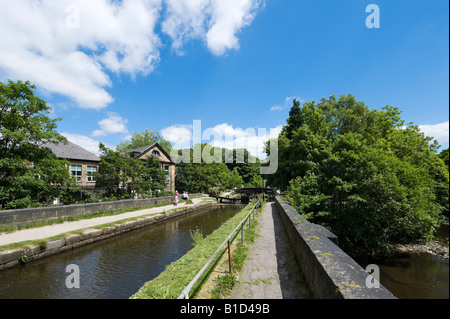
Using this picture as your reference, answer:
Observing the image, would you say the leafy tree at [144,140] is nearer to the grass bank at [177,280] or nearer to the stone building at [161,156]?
the stone building at [161,156]

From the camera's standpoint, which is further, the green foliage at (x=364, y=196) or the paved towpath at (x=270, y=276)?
the green foliage at (x=364, y=196)

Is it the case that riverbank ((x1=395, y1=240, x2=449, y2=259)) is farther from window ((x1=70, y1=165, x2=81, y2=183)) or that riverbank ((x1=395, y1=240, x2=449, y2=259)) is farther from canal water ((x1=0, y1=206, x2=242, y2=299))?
window ((x1=70, y1=165, x2=81, y2=183))

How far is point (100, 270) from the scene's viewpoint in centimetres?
754

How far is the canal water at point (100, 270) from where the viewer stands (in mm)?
5988

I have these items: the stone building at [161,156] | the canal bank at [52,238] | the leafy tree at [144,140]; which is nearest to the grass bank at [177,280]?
the canal bank at [52,238]

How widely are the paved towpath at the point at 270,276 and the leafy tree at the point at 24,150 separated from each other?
1289 cm

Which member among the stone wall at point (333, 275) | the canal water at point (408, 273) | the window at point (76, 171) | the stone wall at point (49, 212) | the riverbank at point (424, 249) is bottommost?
the riverbank at point (424, 249)

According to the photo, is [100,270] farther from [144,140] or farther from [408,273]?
[144,140]

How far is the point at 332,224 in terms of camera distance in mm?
13492

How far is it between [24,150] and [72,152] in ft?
40.7

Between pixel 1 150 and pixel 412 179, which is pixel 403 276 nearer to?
pixel 412 179

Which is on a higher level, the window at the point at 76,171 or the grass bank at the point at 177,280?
the window at the point at 76,171
